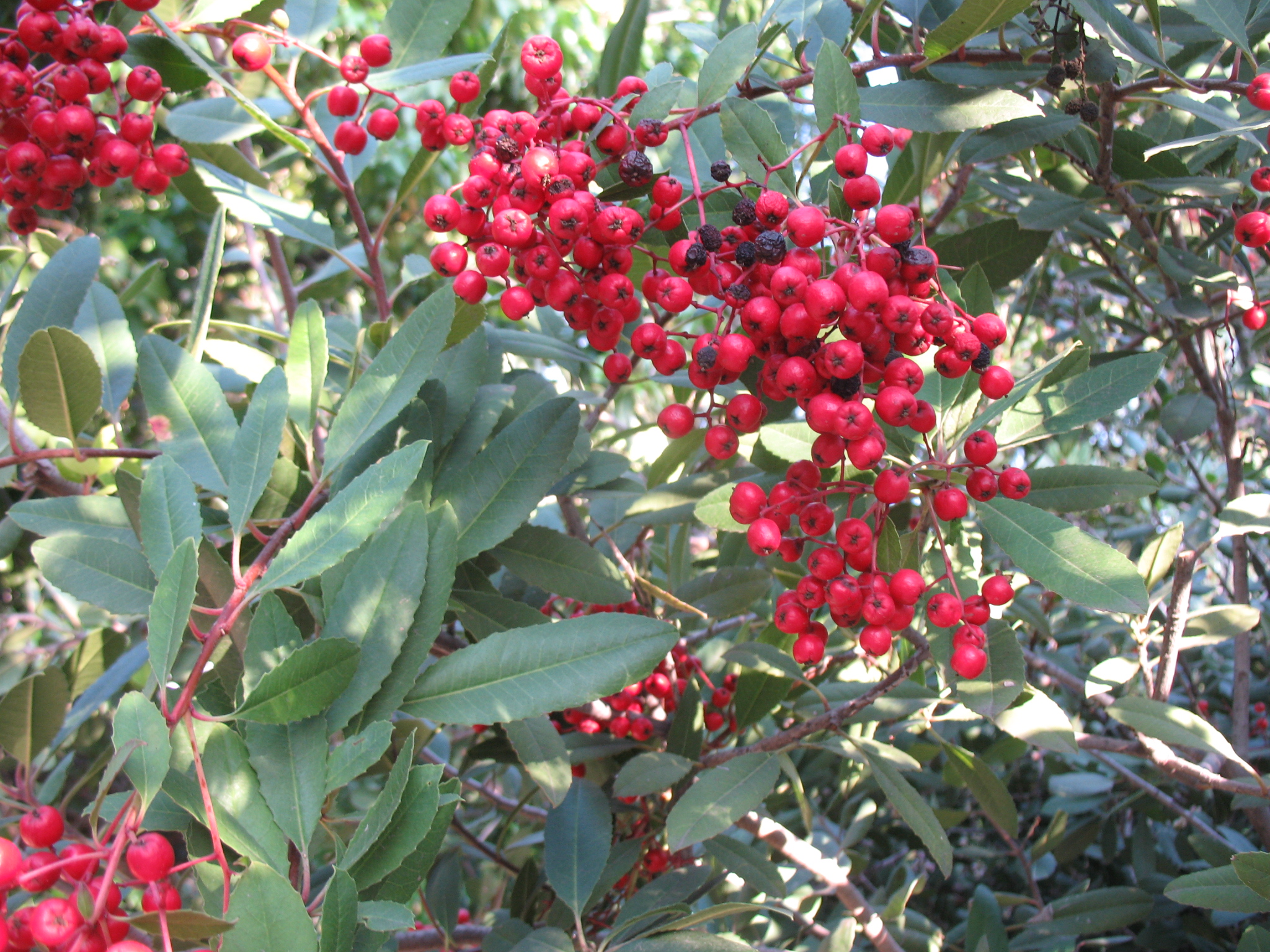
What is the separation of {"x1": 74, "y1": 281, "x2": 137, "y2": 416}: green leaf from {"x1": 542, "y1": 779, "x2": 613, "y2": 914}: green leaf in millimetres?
907

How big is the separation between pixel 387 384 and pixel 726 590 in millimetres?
602

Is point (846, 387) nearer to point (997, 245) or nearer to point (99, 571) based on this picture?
point (997, 245)

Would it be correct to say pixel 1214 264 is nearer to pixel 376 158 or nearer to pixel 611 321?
pixel 611 321

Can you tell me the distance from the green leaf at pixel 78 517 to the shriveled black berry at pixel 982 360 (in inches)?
37.4

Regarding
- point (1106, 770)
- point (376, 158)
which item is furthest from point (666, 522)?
point (376, 158)

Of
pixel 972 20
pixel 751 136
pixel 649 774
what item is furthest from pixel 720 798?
pixel 972 20

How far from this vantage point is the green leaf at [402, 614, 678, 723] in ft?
2.61

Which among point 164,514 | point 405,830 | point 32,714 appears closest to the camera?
point 405,830

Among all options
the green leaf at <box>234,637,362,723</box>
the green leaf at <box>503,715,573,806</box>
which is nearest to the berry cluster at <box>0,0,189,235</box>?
the green leaf at <box>234,637,362,723</box>

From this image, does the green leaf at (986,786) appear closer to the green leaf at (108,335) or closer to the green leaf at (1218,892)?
the green leaf at (1218,892)

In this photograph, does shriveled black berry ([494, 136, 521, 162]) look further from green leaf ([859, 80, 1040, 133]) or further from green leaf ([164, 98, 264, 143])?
green leaf ([164, 98, 264, 143])

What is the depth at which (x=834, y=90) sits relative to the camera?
970mm

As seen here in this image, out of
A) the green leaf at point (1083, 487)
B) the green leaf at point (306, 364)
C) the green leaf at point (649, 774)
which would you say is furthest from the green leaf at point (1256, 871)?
the green leaf at point (306, 364)

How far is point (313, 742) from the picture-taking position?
78 cm
